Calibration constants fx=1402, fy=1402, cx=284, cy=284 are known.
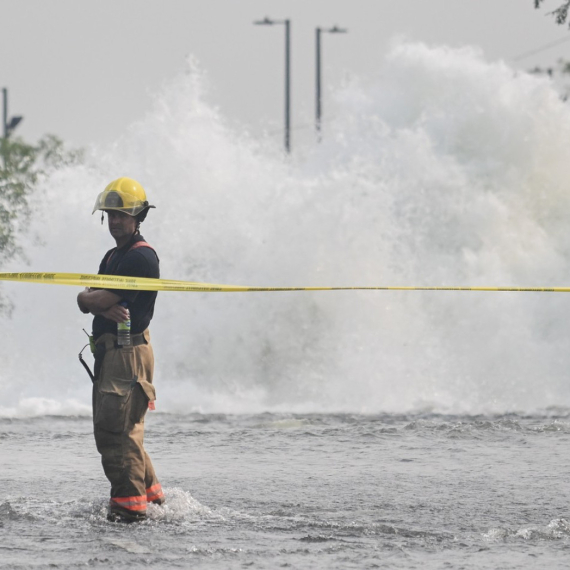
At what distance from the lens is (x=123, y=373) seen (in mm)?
6977

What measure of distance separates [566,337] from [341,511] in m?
7.71

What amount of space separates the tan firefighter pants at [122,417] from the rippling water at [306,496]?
16cm

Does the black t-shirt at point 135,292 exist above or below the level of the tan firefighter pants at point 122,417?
above

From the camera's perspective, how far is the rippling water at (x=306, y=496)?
6.23 meters

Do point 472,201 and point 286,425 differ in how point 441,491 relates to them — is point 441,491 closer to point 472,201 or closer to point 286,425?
point 286,425

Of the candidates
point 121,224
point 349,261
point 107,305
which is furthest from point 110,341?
point 349,261

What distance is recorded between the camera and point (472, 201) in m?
16.5

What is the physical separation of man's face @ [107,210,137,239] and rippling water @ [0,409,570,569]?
1.40 meters

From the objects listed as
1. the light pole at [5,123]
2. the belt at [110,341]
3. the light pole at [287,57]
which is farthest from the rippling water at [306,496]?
the light pole at [5,123]

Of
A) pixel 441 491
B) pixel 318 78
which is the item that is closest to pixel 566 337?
pixel 441 491

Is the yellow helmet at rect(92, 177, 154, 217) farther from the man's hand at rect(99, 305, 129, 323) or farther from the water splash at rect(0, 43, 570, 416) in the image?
the water splash at rect(0, 43, 570, 416)

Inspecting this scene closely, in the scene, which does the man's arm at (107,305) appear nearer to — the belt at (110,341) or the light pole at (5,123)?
the belt at (110,341)

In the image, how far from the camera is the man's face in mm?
7152

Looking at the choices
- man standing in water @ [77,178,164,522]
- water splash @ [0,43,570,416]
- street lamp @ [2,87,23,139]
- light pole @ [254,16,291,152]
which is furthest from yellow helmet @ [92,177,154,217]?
street lamp @ [2,87,23,139]
